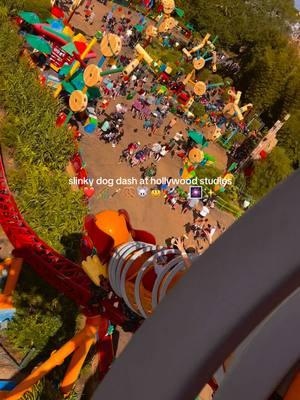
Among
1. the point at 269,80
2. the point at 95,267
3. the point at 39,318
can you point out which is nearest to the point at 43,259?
the point at 39,318

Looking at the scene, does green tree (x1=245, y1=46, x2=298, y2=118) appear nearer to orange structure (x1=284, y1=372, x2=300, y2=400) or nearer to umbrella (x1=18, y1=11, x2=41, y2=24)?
umbrella (x1=18, y1=11, x2=41, y2=24)

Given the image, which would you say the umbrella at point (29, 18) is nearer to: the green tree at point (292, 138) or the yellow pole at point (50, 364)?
the yellow pole at point (50, 364)

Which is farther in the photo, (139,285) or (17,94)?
(17,94)

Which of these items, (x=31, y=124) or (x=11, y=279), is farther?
(x=31, y=124)

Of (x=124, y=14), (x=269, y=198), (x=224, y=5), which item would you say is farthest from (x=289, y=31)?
(x=269, y=198)

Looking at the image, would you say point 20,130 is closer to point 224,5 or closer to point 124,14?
point 124,14

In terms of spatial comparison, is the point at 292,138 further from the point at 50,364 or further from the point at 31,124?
the point at 50,364
